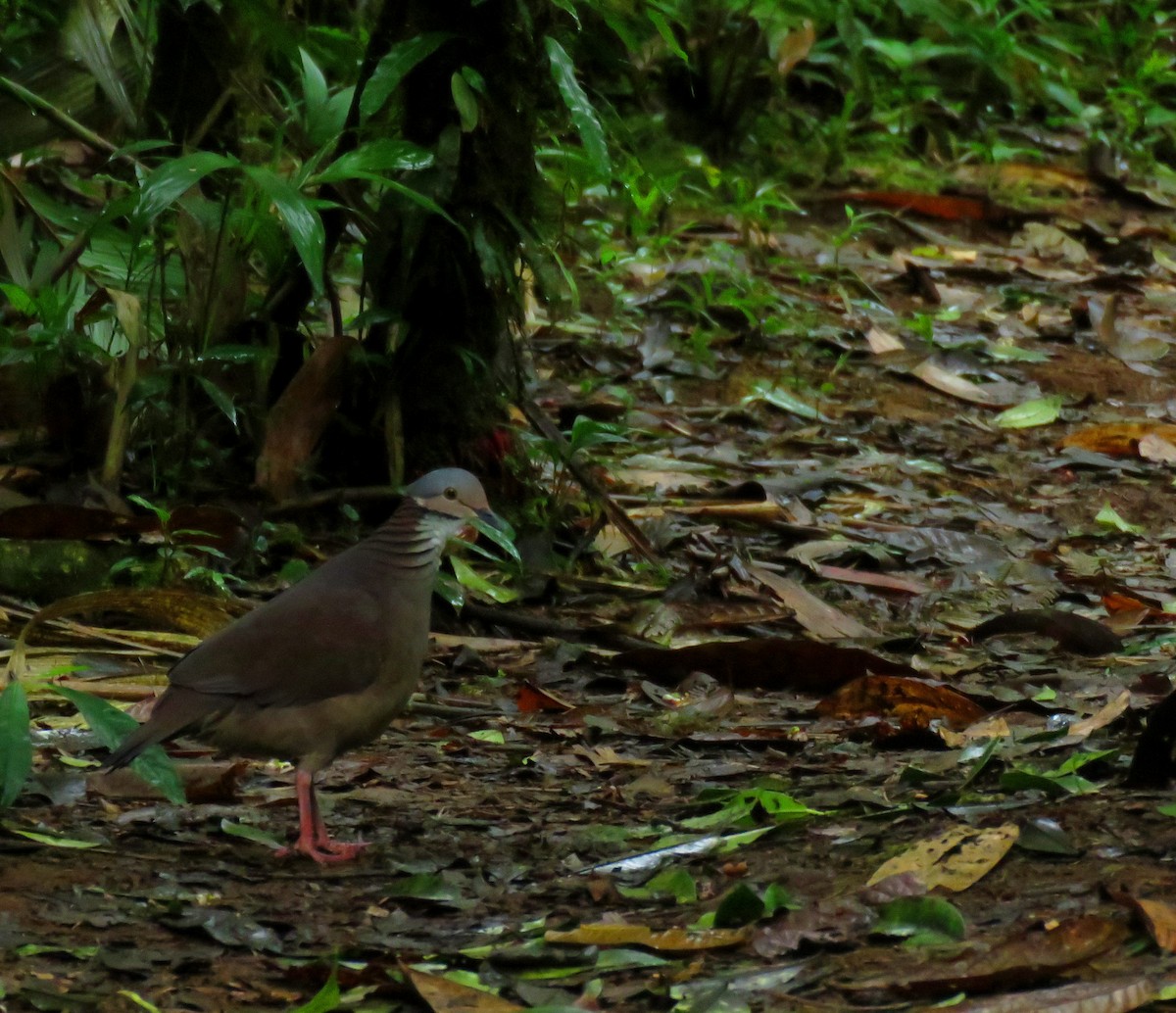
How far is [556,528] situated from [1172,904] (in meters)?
2.94

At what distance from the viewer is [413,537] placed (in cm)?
365

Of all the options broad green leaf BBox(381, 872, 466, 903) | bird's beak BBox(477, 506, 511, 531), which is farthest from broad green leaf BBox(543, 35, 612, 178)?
broad green leaf BBox(381, 872, 466, 903)

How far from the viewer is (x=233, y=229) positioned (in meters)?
4.56

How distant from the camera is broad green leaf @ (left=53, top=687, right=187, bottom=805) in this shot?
290 cm

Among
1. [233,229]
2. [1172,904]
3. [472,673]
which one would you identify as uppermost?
[233,229]

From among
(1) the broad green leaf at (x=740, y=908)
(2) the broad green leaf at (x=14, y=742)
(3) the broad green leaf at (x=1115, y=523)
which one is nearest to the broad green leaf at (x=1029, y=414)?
(3) the broad green leaf at (x=1115, y=523)

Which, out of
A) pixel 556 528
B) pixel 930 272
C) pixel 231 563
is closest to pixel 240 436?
pixel 231 563

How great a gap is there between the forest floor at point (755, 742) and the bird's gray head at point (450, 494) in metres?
0.57

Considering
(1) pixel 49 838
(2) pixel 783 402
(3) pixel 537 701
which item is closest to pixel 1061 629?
(3) pixel 537 701

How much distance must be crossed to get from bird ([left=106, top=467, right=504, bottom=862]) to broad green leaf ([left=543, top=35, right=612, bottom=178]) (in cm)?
134

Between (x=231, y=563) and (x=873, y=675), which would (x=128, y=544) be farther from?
(x=873, y=675)

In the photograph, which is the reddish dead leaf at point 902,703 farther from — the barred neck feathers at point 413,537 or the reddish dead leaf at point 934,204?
the reddish dead leaf at point 934,204

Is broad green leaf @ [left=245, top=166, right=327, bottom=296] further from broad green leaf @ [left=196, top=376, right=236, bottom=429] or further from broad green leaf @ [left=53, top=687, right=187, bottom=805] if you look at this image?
broad green leaf @ [left=53, top=687, right=187, bottom=805]

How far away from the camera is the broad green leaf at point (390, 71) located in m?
4.44
